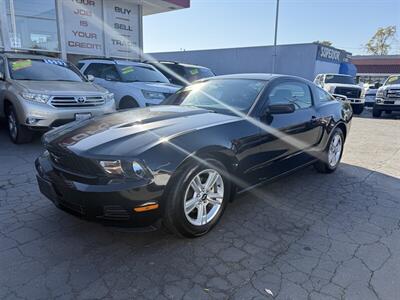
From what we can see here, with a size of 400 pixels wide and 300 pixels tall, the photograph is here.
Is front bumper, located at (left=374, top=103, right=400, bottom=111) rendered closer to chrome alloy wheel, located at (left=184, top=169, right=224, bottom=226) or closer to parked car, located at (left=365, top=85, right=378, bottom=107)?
parked car, located at (left=365, top=85, right=378, bottom=107)

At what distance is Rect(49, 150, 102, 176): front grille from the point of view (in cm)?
260

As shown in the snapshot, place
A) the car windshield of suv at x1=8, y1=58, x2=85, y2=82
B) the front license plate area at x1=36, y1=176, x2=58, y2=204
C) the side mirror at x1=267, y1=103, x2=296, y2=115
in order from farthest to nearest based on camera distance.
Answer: the car windshield of suv at x1=8, y1=58, x2=85, y2=82 → the side mirror at x1=267, y1=103, x2=296, y2=115 → the front license plate area at x1=36, y1=176, x2=58, y2=204

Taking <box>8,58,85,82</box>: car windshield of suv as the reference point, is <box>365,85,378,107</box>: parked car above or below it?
below

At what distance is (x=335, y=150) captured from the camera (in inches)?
210

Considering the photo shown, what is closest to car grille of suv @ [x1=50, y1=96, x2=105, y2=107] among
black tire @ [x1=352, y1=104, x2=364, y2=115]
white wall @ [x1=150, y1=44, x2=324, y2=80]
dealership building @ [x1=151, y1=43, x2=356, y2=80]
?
black tire @ [x1=352, y1=104, x2=364, y2=115]

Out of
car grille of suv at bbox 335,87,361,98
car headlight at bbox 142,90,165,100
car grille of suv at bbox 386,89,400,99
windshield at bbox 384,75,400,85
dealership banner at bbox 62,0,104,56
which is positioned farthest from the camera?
car grille of suv at bbox 335,87,361,98

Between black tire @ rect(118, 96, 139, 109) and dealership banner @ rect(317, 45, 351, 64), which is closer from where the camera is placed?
black tire @ rect(118, 96, 139, 109)

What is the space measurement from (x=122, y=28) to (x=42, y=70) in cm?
840

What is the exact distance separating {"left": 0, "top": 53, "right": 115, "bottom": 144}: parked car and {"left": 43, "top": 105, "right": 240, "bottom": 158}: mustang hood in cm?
176

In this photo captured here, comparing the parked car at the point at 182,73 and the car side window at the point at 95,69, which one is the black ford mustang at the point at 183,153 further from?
the parked car at the point at 182,73

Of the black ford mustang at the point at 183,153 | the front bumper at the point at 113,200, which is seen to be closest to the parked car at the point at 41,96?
the black ford mustang at the point at 183,153

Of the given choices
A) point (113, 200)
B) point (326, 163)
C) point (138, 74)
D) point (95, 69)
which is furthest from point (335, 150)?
point (95, 69)

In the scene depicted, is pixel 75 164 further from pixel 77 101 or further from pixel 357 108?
pixel 357 108

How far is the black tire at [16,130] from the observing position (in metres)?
5.92
